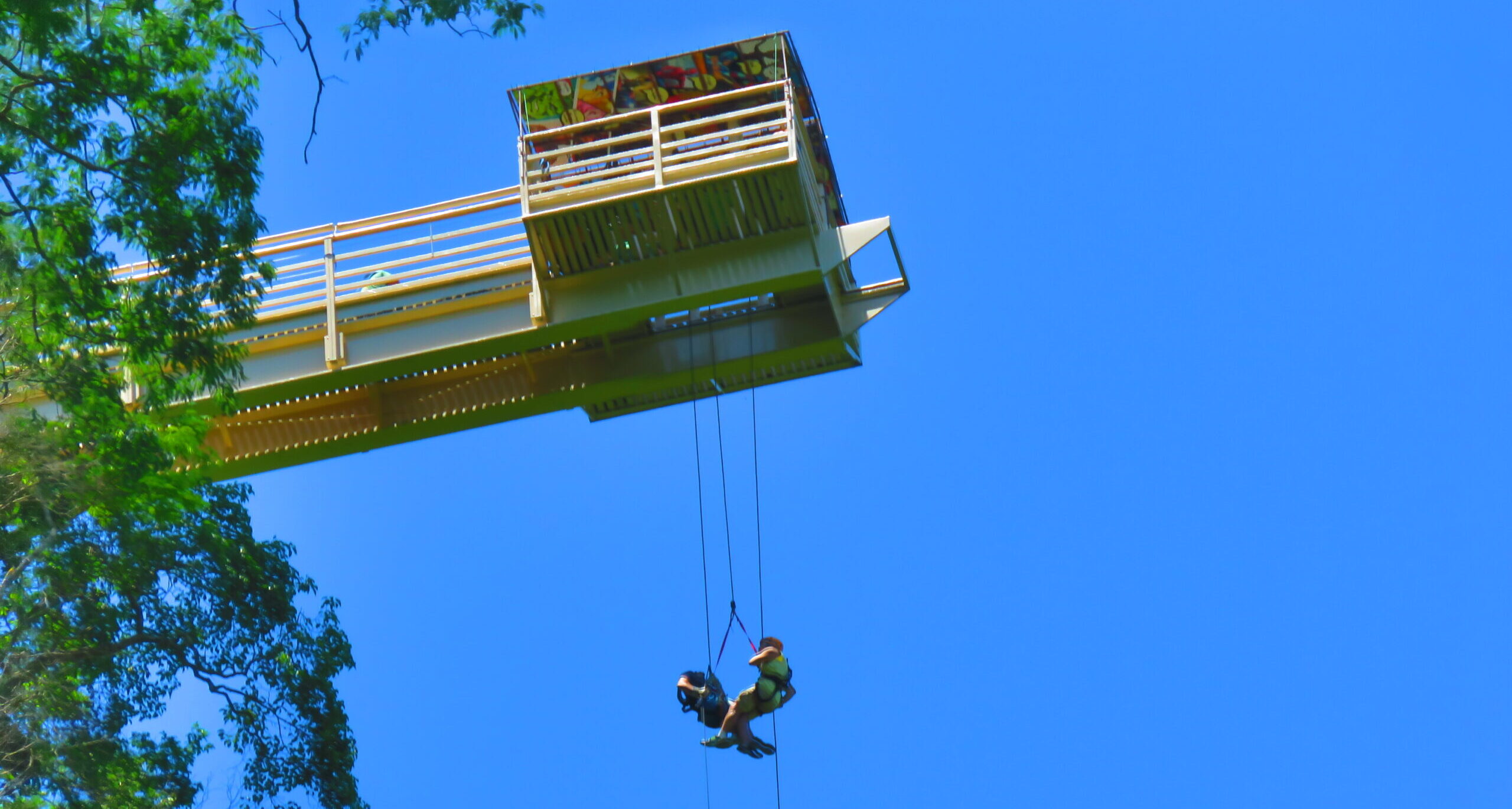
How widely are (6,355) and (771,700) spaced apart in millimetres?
5977

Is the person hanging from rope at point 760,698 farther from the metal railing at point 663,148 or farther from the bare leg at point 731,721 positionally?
Answer: the metal railing at point 663,148

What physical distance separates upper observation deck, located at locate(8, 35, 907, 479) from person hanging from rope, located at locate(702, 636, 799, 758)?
2.93 m

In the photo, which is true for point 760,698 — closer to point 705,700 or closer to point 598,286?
point 705,700

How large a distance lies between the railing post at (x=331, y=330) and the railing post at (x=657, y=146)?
2807 millimetres

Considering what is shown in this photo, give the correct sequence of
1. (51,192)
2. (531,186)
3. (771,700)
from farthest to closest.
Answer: (531,186)
(771,700)
(51,192)

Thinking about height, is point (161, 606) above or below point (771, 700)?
above

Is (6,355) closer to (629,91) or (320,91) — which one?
(320,91)

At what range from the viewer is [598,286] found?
16625 mm

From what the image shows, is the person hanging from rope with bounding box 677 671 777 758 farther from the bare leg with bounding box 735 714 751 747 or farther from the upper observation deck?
the upper observation deck

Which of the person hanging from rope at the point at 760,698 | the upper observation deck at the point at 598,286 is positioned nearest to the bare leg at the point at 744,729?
the person hanging from rope at the point at 760,698

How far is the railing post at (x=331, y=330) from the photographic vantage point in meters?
16.9

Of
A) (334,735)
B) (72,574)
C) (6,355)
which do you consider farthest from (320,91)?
(334,735)

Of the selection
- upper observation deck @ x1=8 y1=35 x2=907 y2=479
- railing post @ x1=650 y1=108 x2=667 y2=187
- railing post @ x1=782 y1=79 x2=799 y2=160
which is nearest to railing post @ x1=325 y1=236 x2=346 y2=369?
upper observation deck @ x1=8 y1=35 x2=907 y2=479

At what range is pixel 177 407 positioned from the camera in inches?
633
